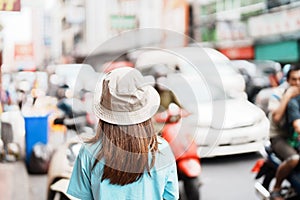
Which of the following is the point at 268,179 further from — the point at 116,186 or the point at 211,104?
the point at 116,186

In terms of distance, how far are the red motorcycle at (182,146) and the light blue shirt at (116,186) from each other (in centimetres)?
17

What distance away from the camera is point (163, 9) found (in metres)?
1.73

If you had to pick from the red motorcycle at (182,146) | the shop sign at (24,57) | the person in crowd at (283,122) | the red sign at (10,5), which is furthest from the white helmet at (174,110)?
the red sign at (10,5)

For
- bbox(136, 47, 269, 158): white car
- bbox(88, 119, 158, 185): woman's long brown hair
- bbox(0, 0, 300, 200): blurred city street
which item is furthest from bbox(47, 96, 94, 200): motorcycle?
bbox(88, 119, 158, 185): woman's long brown hair

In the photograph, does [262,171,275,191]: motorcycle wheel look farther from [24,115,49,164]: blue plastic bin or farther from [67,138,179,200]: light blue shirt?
[24,115,49,164]: blue plastic bin

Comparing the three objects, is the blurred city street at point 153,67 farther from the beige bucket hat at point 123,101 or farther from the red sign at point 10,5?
the beige bucket hat at point 123,101

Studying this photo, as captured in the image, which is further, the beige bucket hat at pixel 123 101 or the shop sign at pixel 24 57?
the shop sign at pixel 24 57

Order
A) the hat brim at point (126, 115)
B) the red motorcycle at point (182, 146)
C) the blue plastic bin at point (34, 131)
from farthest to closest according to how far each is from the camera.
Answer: the blue plastic bin at point (34, 131)
the red motorcycle at point (182, 146)
the hat brim at point (126, 115)

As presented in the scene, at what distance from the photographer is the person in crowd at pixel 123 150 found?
1221 mm

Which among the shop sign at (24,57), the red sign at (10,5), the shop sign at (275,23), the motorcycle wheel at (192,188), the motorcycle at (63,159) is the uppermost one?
the red sign at (10,5)

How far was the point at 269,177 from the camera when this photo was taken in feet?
6.03

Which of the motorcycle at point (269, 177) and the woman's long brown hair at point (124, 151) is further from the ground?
the woman's long brown hair at point (124, 151)

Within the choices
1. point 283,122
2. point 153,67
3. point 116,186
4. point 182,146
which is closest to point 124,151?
point 116,186

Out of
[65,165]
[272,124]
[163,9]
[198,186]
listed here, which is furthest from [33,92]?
[272,124]
